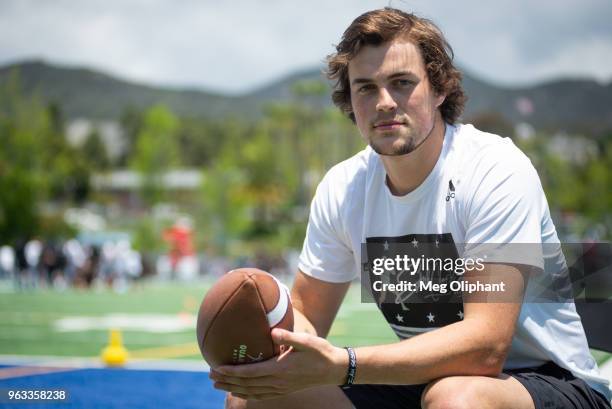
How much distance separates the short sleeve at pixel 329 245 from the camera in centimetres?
291

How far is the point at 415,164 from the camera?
105 inches

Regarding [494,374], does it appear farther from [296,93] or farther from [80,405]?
[296,93]

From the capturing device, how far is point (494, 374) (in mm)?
2375

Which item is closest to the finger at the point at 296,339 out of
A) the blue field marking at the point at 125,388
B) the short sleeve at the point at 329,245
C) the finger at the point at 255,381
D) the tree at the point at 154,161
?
the finger at the point at 255,381

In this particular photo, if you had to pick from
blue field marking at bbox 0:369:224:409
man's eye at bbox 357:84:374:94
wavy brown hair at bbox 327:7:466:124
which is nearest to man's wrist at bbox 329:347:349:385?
man's eye at bbox 357:84:374:94

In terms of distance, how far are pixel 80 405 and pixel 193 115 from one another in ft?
384

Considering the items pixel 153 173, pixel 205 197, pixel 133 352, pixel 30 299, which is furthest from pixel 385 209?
pixel 153 173

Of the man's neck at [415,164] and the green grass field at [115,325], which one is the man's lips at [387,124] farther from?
the green grass field at [115,325]

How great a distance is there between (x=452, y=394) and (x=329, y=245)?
2.71 ft

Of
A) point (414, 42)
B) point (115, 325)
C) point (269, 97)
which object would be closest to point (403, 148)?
point (414, 42)

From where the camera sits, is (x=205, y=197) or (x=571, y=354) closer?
(x=571, y=354)

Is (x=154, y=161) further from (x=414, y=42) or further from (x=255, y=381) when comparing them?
(x=255, y=381)

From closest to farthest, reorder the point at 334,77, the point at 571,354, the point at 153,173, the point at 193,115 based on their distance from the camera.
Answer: the point at 571,354, the point at 334,77, the point at 153,173, the point at 193,115

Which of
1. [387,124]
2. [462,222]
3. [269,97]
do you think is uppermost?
[269,97]
